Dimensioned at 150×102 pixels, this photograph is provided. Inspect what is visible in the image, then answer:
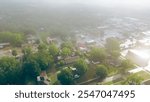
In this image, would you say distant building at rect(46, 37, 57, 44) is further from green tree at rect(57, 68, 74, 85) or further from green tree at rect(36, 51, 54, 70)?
green tree at rect(57, 68, 74, 85)

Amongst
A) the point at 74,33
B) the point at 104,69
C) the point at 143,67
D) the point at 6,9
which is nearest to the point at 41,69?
the point at 104,69

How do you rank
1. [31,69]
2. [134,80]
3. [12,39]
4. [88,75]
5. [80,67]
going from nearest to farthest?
1. [134,80]
2. [31,69]
3. [80,67]
4. [88,75]
5. [12,39]

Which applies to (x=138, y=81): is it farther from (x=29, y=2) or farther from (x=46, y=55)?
(x=29, y=2)

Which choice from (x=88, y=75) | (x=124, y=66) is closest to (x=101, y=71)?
(x=88, y=75)

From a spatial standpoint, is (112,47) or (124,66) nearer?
(124,66)

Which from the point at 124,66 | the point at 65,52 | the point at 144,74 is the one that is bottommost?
the point at 144,74

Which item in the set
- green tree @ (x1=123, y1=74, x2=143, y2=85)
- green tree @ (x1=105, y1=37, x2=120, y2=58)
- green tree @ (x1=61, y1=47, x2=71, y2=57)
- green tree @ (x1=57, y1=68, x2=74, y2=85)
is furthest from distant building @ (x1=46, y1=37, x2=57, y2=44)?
green tree @ (x1=123, y1=74, x2=143, y2=85)

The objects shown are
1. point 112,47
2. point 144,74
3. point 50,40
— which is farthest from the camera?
point 50,40

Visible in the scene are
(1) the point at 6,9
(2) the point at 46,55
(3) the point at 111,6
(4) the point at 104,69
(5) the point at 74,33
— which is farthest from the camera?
(3) the point at 111,6

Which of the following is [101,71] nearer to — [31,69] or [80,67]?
[80,67]
